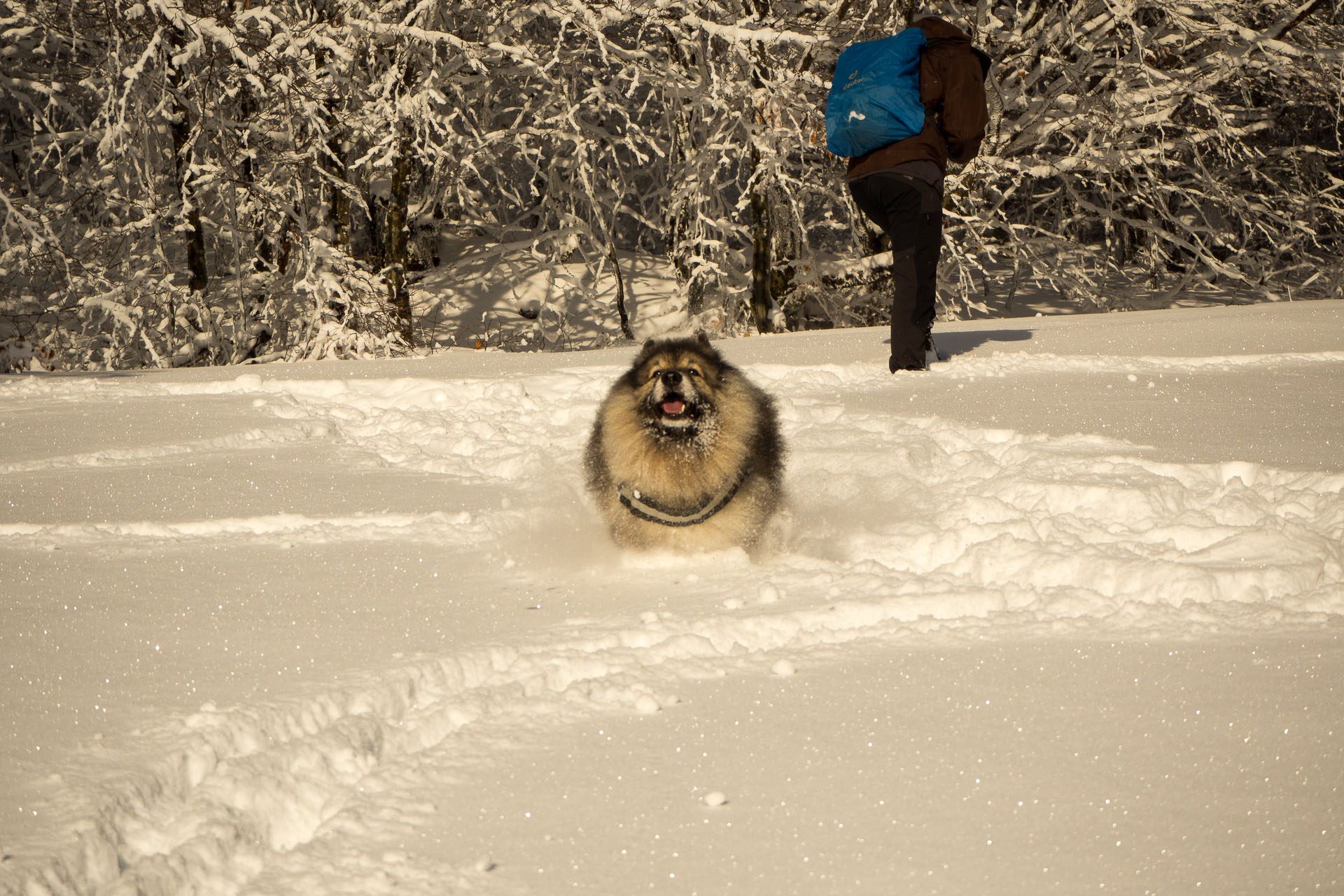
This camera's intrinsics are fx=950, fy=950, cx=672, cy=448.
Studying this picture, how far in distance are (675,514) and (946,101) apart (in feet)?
12.7

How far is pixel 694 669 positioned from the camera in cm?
272

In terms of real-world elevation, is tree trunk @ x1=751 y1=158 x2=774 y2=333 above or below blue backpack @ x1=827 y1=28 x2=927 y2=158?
below

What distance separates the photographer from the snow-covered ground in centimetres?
190

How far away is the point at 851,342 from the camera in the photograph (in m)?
7.93

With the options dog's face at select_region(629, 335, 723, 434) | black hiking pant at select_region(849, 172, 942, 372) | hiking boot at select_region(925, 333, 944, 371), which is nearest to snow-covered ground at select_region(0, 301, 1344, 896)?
dog's face at select_region(629, 335, 723, 434)

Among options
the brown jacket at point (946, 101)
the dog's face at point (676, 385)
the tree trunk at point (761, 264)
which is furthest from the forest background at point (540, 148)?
the dog's face at point (676, 385)

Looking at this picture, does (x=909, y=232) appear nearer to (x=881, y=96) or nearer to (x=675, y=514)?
(x=881, y=96)

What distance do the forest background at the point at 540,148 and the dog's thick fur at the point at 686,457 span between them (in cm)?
693

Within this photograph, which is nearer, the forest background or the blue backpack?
the blue backpack

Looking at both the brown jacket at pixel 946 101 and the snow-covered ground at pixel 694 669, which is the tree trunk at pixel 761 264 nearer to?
the brown jacket at pixel 946 101

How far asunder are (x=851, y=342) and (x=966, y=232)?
4625 mm

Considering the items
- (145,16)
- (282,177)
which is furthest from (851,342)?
(145,16)

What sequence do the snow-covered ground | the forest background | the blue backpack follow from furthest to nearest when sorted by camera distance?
the forest background, the blue backpack, the snow-covered ground

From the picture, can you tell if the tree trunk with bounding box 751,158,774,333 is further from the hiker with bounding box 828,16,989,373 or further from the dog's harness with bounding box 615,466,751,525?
the dog's harness with bounding box 615,466,751,525
